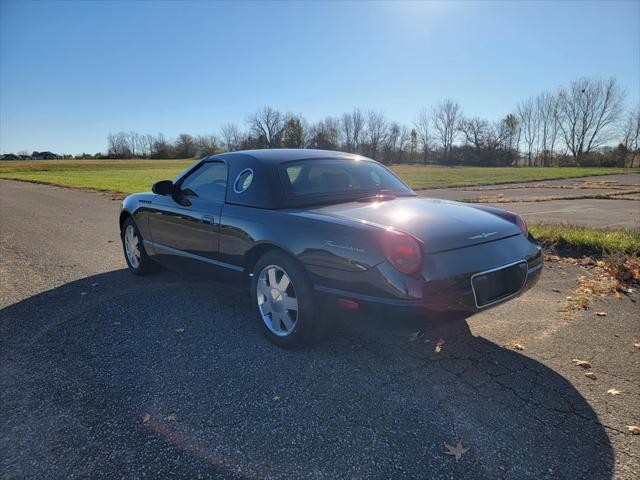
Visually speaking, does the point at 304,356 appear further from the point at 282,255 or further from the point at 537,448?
the point at 537,448

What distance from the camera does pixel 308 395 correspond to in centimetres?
267

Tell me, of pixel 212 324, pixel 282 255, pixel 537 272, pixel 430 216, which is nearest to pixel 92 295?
pixel 212 324

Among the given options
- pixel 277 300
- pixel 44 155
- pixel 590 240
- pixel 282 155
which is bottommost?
pixel 590 240

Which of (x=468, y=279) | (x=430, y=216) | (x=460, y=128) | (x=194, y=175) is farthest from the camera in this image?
(x=460, y=128)

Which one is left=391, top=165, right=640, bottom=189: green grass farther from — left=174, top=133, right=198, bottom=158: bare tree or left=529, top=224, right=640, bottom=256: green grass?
left=174, top=133, right=198, bottom=158: bare tree

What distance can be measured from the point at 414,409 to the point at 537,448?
643mm

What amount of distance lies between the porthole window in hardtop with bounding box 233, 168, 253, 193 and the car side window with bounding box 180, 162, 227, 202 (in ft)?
0.58

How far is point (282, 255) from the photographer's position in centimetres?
317

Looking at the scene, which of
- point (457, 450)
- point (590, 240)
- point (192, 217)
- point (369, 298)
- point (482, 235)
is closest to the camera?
point (457, 450)

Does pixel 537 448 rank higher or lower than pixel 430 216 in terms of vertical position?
lower

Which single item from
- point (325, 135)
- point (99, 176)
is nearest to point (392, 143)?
point (325, 135)

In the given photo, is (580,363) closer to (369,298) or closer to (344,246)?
(369,298)

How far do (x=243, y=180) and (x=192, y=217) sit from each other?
74 centimetres


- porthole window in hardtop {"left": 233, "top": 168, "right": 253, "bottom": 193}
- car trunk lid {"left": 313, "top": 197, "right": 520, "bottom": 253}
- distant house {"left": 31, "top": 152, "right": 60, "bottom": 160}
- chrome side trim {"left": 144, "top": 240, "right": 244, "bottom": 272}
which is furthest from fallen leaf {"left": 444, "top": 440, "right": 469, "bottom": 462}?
distant house {"left": 31, "top": 152, "right": 60, "bottom": 160}
